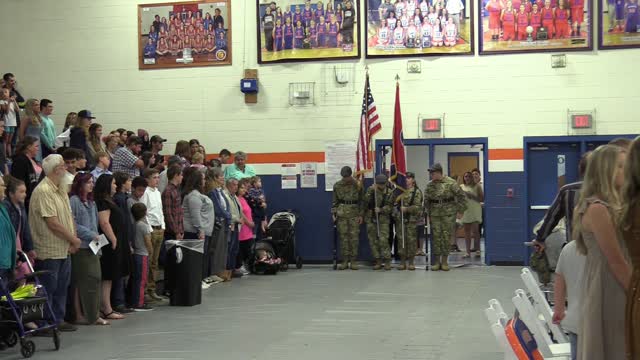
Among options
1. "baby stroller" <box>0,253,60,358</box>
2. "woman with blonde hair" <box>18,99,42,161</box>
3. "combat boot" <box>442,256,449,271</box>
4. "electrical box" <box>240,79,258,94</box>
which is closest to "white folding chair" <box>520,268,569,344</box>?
"baby stroller" <box>0,253,60,358</box>

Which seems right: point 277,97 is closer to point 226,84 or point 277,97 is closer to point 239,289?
point 226,84

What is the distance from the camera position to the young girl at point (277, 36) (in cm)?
1565

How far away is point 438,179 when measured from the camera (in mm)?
14195

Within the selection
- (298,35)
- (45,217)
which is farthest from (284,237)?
(45,217)

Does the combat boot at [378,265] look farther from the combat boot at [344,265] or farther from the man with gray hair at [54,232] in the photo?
the man with gray hair at [54,232]

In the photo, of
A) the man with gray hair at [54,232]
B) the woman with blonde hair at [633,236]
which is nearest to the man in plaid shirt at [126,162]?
the man with gray hair at [54,232]

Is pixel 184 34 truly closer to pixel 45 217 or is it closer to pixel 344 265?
pixel 344 265

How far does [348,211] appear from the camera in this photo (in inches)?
579

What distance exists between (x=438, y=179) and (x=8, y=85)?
298 inches

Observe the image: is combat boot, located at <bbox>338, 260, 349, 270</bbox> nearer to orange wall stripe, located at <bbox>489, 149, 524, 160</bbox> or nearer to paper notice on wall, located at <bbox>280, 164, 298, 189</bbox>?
paper notice on wall, located at <bbox>280, 164, 298, 189</bbox>

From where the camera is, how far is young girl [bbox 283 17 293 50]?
51.2ft

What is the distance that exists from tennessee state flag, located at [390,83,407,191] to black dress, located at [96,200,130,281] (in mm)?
6045

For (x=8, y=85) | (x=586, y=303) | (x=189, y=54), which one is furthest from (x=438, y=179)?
(x=586, y=303)

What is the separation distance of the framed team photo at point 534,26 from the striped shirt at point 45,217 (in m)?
8.90
